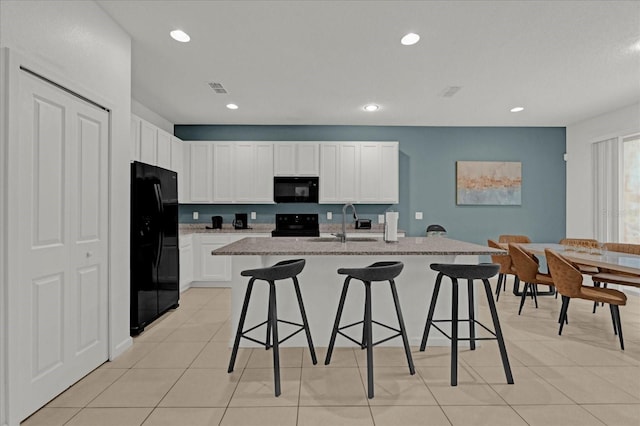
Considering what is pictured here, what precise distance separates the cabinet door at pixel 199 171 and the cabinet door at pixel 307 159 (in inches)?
56.5

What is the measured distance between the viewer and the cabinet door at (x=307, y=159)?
5.48m

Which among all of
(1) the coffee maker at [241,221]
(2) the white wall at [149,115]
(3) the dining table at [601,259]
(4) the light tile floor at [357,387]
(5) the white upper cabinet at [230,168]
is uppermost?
(2) the white wall at [149,115]

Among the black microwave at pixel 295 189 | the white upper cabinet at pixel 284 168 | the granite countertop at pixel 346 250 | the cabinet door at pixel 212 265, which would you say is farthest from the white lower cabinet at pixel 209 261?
the granite countertop at pixel 346 250

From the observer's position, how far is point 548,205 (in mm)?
5887

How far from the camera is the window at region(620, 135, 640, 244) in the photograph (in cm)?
479

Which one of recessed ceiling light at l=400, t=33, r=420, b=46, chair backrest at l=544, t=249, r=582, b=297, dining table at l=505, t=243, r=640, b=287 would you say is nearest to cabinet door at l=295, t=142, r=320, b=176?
recessed ceiling light at l=400, t=33, r=420, b=46

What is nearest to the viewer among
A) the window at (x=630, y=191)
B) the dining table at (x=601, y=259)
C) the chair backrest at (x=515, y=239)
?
the dining table at (x=601, y=259)

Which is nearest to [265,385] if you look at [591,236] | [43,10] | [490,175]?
[43,10]

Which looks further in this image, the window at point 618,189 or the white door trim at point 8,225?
the window at point 618,189

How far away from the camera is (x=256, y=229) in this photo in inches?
224

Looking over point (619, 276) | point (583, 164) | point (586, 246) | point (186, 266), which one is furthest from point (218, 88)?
point (583, 164)

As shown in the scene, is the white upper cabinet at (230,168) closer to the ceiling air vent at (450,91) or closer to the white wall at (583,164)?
the ceiling air vent at (450,91)

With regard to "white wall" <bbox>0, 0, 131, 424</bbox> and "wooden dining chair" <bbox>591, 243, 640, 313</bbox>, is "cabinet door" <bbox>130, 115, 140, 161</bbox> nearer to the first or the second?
"white wall" <bbox>0, 0, 131, 424</bbox>

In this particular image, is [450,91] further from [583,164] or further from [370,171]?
[583,164]
